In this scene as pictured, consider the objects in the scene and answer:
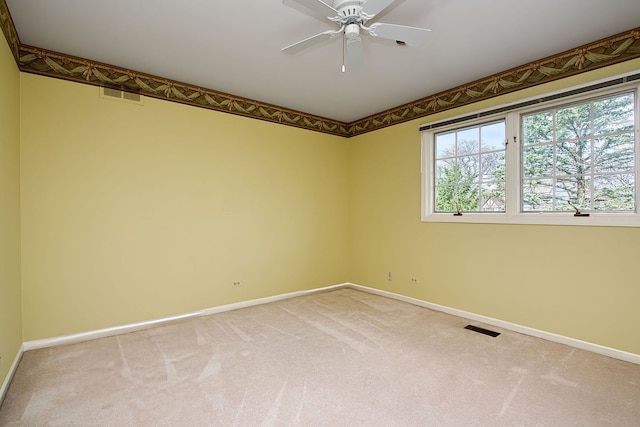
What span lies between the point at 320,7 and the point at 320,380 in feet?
7.97

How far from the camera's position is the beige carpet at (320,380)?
183 centimetres

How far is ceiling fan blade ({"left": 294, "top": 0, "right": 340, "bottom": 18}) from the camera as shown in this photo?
1707 millimetres

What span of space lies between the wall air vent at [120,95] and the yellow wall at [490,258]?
9.96ft

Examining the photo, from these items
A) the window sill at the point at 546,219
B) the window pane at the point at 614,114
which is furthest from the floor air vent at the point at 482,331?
the window pane at the point at 614,114

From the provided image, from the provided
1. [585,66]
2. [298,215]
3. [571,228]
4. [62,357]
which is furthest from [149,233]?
[585,66]

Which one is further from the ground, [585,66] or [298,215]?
[585,66]

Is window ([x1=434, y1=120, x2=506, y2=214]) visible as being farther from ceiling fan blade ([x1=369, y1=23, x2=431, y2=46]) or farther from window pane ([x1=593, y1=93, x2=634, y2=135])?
ceiling fan blade ([x1=369, y1=23, x2=431, y2=46])

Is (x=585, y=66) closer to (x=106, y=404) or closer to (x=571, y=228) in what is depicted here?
(x=571, y=228)

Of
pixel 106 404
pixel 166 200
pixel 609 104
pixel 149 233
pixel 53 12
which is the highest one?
pixel 53 12

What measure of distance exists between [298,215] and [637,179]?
11.6 ft

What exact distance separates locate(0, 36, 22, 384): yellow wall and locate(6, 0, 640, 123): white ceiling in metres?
0.47

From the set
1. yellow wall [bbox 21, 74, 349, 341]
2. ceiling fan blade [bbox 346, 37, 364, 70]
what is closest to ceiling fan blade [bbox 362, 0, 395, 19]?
ceiling fan blade [bbox 346, 37, 364, 70]

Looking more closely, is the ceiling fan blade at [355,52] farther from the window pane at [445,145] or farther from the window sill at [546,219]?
the window sill at [546,219]

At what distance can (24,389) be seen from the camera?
2092mm
